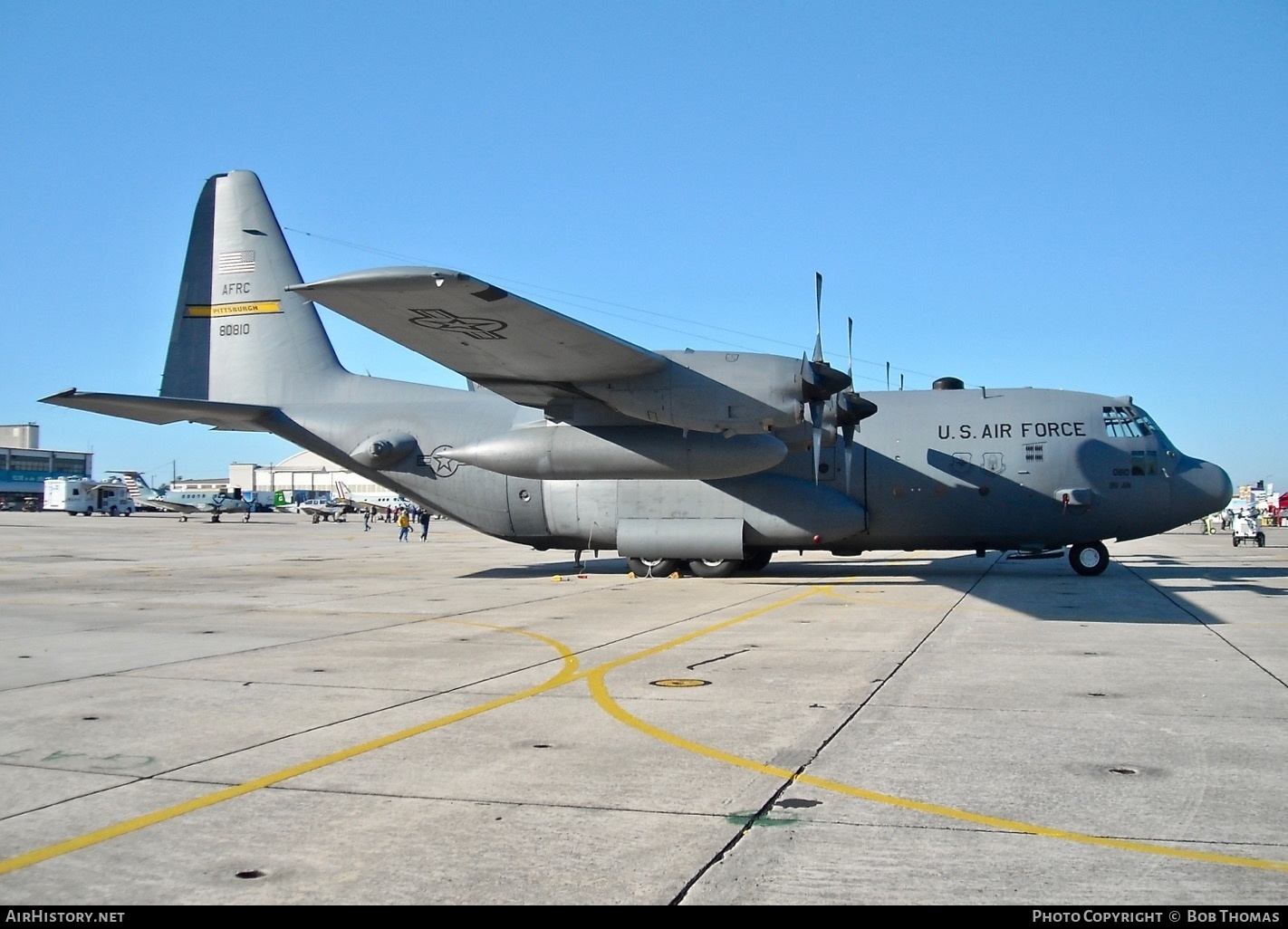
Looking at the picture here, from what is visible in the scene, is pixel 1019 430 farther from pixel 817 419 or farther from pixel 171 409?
pixel 171 409

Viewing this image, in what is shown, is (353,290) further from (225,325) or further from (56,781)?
(225,325)

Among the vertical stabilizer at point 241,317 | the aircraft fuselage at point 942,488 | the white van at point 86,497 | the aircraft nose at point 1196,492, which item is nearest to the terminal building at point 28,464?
the white van at point 86,497

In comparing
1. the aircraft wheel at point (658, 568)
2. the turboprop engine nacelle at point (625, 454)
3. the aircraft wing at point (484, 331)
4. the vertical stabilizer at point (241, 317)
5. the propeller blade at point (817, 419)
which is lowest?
the aircraft wheel at point (658, 568)

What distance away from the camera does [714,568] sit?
22.0 metres

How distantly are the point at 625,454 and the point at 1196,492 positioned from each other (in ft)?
41.3

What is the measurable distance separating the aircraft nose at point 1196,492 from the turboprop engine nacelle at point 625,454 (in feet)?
30.0

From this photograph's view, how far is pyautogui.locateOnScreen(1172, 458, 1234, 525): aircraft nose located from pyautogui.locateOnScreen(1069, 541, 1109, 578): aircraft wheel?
1774mm

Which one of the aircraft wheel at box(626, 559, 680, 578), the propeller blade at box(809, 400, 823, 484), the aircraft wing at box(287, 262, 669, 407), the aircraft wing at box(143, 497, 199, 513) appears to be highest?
the aircraft wing at box(287, 262, 669, 407)

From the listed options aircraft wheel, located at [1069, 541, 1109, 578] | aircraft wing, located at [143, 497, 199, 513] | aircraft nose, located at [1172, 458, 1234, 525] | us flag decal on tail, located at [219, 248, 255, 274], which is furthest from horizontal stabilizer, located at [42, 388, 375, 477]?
aircraft wing, located at [143, 497, 199, 513]

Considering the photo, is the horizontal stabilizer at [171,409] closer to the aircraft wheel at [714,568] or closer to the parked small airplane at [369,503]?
the aircraft wheel at [714,568]

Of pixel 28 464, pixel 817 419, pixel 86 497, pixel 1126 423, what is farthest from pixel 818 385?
pixel 28 464

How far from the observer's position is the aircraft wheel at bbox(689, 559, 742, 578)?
2198 cm

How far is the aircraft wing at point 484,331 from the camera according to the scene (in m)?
12.8

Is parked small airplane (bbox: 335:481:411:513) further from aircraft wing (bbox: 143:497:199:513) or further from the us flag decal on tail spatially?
the us flag decal on tail
